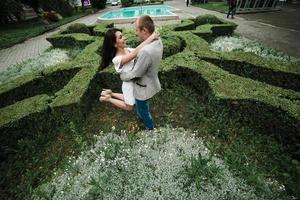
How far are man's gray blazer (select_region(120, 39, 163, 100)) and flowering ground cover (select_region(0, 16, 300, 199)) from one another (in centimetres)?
114

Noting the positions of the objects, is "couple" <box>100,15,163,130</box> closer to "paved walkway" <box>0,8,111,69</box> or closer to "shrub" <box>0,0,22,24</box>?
"paved walkway" <box>0,8,111,69</box>

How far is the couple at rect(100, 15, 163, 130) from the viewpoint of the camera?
11.4 feet

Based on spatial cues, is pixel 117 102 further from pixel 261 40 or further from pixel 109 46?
pixel 261 40

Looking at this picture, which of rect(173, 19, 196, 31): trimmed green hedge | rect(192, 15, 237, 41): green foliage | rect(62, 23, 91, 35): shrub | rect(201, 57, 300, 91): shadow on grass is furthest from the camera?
rect(62, 23, 91, 35): shrub

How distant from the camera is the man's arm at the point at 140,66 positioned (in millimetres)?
3479

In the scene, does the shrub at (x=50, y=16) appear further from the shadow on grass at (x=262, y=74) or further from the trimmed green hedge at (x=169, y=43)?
the shadow on grass at (x=262, y=74)

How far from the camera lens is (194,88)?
20.3 feet

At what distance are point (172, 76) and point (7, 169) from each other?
4.34 meters

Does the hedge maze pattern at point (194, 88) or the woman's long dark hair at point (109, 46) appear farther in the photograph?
the hedge maze pattern at point (194, 88)

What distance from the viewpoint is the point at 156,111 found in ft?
18.2

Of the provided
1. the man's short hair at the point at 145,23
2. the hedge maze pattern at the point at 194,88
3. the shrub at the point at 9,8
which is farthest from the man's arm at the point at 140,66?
the shrub at the point at 9,8

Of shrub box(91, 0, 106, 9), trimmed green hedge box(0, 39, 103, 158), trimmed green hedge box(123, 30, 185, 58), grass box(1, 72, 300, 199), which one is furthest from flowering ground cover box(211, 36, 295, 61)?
shrub box(91, 0, 106, 9)

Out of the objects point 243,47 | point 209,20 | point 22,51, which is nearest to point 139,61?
point 243,47

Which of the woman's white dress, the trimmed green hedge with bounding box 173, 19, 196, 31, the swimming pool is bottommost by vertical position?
the swimming pool
